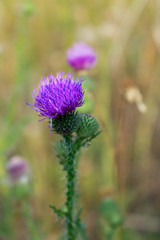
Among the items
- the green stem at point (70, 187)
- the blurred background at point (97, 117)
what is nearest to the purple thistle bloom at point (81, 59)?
the blurred background at point (97, 117)

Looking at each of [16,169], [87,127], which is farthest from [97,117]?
[87,127]

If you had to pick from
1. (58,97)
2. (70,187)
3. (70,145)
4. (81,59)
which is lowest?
(70,187)

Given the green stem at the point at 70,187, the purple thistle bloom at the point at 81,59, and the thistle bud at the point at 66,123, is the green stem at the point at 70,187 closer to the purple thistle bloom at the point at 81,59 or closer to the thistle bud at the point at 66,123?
the thistle bud at the point at 66,123

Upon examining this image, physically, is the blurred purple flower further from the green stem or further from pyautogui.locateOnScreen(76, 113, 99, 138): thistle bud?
pyautogui.locateOnScreen(76, 113, 99, 138): thistle bud

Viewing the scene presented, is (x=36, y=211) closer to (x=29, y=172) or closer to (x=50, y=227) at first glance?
(x=50, y=227)

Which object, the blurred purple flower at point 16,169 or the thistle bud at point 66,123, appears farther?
the blurred purple flower at point 16,169

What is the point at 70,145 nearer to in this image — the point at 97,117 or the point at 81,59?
the point at 81,59

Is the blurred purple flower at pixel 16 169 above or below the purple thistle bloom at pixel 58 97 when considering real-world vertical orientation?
above
